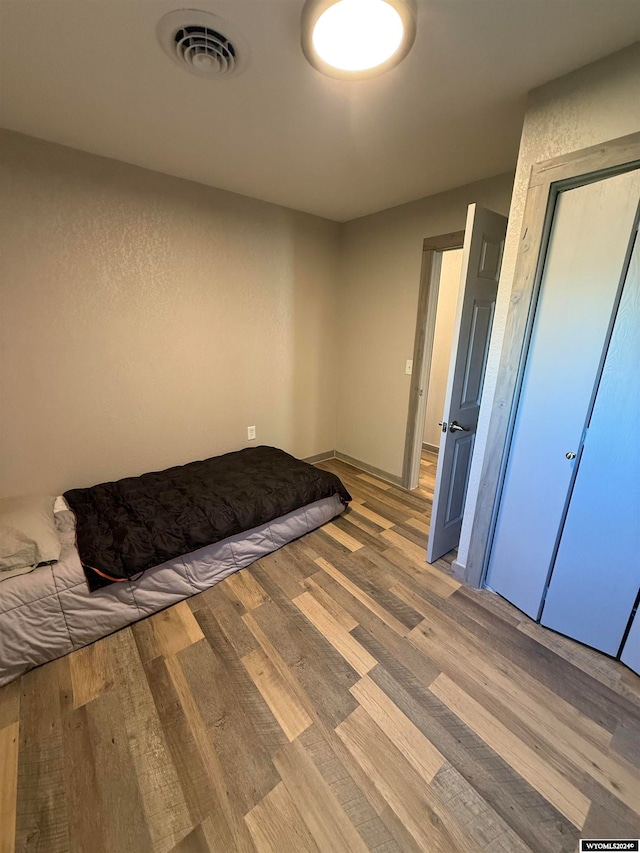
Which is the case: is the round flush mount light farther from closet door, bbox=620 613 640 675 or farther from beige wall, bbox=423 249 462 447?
beige wall, bbox=423 249 462 447

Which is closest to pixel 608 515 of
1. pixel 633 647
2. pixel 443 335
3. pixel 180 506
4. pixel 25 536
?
pixel 633 647

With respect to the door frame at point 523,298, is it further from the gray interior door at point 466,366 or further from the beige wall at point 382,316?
the beige wall at point 382,316

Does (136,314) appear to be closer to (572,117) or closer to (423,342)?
(423,342)

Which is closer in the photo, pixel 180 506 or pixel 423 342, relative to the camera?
pixel 180 506

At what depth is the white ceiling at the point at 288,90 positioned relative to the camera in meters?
1.10

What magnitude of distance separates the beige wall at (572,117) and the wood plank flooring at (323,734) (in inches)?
60.4

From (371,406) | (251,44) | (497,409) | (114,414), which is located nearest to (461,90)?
(251,44)

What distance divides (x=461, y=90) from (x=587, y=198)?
70 centimetres

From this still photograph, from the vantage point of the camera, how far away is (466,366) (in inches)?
77.6

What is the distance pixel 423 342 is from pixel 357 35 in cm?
201

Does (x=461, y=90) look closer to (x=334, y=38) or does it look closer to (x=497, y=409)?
(x=334, y=38)

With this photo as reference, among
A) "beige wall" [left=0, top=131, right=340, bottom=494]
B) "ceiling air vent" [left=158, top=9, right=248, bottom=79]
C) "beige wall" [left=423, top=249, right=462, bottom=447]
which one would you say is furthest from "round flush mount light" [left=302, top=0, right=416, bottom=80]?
"beige wall" [left=423, top=249, right=462, bottom=447]

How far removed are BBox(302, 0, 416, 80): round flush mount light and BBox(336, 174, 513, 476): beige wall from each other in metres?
1.46

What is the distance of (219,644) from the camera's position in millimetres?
1605
